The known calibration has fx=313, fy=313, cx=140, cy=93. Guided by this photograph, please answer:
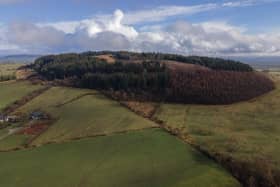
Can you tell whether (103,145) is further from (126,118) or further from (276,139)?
(276,139)

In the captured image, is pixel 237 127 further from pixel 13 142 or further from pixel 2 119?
pixel 2 119

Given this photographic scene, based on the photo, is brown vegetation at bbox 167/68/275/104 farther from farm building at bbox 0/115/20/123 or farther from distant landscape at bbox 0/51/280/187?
farm building at bbox 0/115/20/123

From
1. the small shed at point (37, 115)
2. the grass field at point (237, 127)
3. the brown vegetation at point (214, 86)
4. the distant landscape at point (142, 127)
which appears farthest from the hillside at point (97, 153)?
the brown vegetation at point (214, 86)

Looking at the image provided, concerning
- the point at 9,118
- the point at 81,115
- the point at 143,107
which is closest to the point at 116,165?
the point at 81,115

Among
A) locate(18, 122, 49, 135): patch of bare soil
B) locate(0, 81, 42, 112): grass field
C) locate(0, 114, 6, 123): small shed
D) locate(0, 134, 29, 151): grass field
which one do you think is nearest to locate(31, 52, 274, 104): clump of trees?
locate(0, 81, 42, 112): grass field

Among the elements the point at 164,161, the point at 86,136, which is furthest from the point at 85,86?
the point at 164,161

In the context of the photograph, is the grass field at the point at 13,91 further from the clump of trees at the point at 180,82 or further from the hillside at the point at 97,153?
the hillside at the point at 97,153
